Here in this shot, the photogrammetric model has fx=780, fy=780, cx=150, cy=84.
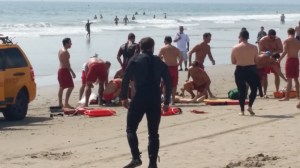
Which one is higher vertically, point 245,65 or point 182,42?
point 245,65

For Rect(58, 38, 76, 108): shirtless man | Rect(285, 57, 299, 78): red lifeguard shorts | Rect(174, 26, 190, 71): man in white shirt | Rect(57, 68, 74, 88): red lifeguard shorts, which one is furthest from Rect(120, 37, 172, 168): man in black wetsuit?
Rect(174, 26, 190, 71): man in white shirt

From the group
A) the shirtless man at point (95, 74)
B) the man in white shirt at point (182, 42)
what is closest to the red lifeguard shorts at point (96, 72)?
the shirtless man at point (95, 74)

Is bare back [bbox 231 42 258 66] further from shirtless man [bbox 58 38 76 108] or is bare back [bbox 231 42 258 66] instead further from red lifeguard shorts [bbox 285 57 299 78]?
shirtless man [bbox 58 38 76 108]

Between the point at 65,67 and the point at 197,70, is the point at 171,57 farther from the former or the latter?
the point at 65,67

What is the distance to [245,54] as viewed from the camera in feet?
46.8

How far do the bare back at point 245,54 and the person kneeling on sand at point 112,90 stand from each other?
12.0ft

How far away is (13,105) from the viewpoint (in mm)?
14820

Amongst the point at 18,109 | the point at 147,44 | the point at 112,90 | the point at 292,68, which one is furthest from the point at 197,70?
the point at 147,44

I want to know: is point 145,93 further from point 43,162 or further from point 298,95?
point 298,95

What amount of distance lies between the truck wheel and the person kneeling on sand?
2507mm

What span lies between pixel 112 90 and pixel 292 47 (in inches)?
158

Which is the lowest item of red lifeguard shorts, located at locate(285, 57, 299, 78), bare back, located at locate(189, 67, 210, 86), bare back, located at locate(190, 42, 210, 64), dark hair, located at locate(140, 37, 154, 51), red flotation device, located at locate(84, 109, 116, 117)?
red flotation device, located at locate(84, 109, 116, 117)

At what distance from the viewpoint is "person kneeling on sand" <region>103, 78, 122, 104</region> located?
17.2 m

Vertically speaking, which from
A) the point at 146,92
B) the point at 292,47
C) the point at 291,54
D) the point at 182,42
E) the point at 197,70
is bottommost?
the point at 182,42
